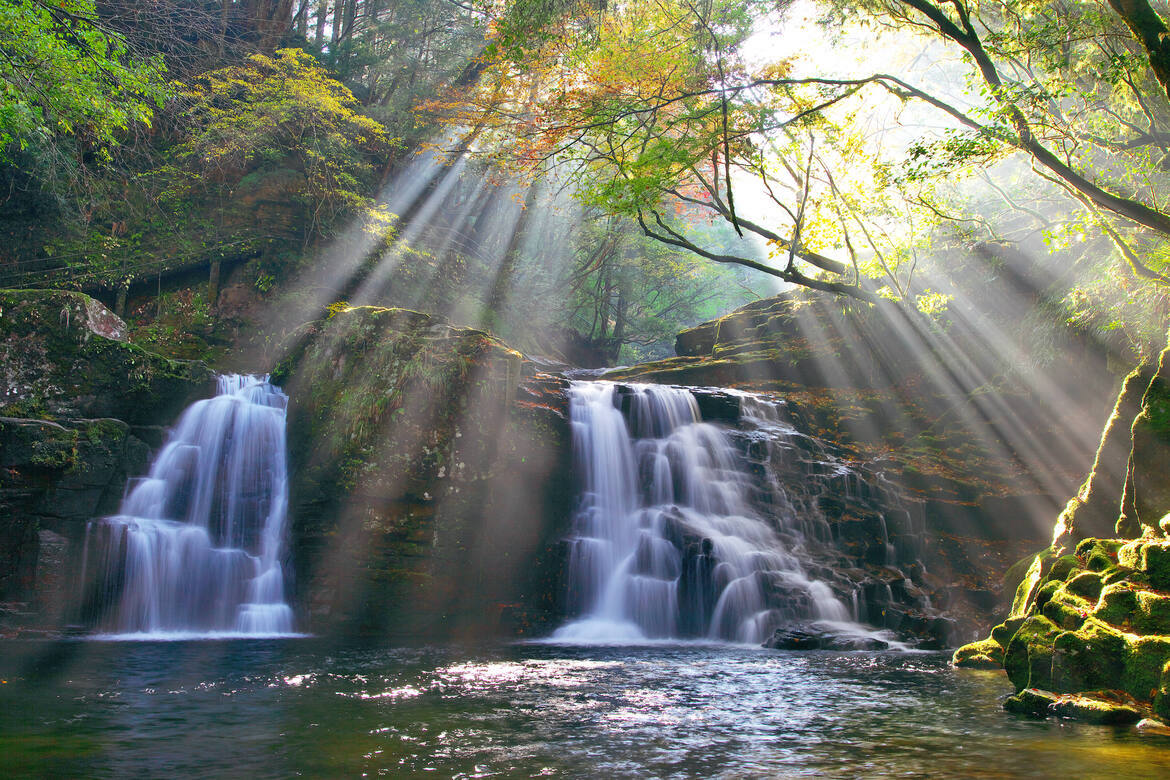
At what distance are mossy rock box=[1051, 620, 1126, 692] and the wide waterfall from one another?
5273 millimetres

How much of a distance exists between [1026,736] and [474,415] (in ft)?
32.8

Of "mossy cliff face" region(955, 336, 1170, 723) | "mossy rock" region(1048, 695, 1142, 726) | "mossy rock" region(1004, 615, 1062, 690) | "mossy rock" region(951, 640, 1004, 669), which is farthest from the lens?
"mossy rock" region(951, 640, 1004, 669)

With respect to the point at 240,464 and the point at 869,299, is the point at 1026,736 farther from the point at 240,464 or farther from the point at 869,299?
the point at 240,464

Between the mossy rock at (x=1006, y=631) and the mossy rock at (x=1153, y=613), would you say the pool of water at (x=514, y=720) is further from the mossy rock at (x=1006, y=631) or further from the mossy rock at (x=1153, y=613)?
the mossy rock at (x=1153, y=613)

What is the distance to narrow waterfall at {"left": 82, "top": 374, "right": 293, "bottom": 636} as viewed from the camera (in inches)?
441

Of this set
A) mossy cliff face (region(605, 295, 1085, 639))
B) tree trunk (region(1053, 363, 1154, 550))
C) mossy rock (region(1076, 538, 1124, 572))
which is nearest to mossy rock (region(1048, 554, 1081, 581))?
mossy rock (region(1076, 538, 1124, 572))

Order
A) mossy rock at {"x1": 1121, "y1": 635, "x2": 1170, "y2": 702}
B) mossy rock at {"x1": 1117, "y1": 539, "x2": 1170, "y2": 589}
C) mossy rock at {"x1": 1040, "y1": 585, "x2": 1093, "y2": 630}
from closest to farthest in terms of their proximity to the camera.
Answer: mossy rock at {"x1": 1121, "y1": 635, "x2": 1170, "y2": 702} → mossy rock at {"x1": 1117, "y1": 539, "x2": 1170, "y2": 589} → mossy rock at {"x1": 1040, "y1": 585, "x2": 1093, "y2": 630}

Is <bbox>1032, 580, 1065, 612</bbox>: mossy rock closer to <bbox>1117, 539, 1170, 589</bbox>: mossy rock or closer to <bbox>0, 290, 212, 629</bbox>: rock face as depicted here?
<bbox>1117, 539, 1170, 589</bbox>: mossy rock

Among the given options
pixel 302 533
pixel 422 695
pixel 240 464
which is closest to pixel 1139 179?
pixel 422 695

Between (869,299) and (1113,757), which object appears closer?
(1113,757)

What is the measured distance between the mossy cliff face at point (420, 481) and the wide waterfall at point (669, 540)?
2.37 ft

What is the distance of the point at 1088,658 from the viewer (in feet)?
20.6

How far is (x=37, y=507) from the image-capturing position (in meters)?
11.0

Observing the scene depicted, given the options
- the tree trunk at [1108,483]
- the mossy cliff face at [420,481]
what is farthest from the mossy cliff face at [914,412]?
the mossy cliff face at [420,481]
